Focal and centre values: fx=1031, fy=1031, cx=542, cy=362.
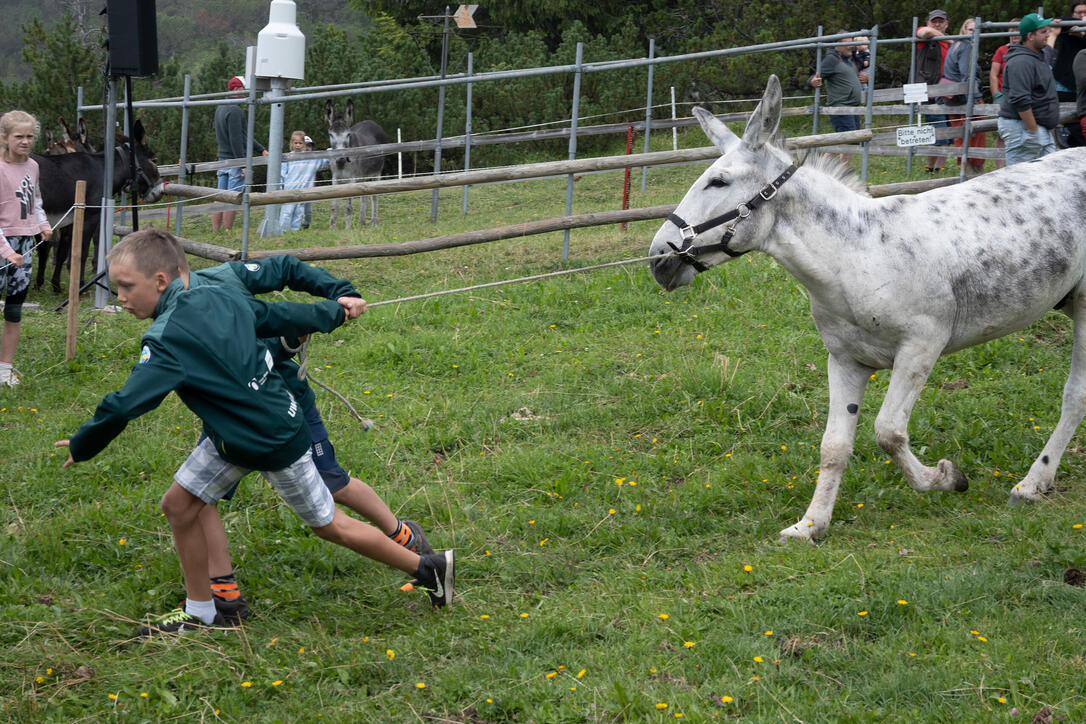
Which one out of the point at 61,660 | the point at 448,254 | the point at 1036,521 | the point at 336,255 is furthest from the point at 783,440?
the point at 448,254

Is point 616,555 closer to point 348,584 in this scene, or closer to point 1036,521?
point 348,584

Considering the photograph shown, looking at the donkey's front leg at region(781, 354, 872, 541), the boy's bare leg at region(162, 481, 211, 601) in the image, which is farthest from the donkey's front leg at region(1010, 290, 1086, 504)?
the boy's bare leg at region(162, 481, 211, 601)

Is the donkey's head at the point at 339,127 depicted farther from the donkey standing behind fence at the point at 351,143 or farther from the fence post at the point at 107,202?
the fence post at the point at 107,202

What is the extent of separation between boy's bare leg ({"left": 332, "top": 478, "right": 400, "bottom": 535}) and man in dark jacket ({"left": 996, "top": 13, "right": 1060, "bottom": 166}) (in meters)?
7.57

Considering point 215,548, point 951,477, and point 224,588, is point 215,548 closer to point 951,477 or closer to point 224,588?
point 224,588

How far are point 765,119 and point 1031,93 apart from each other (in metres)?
6.19

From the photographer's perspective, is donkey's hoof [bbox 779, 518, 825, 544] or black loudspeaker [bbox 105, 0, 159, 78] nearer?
donkey's hoof [bbox 779, 518, 825, 544]

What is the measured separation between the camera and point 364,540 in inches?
163

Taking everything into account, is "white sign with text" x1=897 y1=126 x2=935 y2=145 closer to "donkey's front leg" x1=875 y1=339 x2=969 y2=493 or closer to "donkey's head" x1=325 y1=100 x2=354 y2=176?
"donkey's front leg" x1=875 y1=339 x2=969 y2=493

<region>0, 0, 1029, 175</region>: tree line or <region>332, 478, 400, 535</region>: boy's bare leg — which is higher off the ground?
<region>0, 0, 1029, 175</region>: tree line

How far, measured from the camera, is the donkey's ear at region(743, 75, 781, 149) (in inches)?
182

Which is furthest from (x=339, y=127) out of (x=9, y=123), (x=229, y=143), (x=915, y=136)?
(x=915, y=136)

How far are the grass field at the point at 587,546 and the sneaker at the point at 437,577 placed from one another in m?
0.11

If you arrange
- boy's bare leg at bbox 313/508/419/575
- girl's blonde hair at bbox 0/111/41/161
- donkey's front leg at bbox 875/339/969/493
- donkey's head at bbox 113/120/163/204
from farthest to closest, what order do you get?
1. donkey's head at bbox 113/120/163/204
2. girl's blonde hair at bbox 0/111/41/161
3. donkey's front leg at bbox 875/339/969/493
4. boy's bare leg at bbox 313/508/419/575
